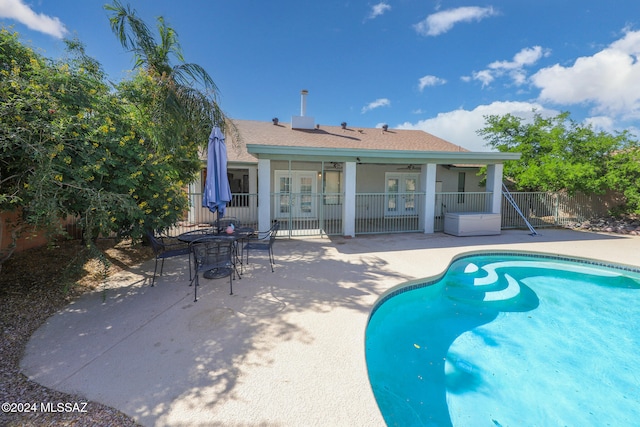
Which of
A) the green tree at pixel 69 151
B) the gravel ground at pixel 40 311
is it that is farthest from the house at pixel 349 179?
the gravel ground at pixel 40 311

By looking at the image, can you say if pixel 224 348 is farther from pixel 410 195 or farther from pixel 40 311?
pixel 410 195

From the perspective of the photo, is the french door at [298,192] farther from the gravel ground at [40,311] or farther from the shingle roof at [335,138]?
the gravel ground at [40,311]

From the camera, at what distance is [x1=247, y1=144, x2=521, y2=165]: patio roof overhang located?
27.1 feet

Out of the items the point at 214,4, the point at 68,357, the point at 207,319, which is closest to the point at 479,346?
the point at 207,319

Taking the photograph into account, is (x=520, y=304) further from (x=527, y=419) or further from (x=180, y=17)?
(x=180, y=17)

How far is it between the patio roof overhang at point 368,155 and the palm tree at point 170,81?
5.04ft

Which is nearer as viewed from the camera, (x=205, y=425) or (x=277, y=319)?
(x=205, y=425)

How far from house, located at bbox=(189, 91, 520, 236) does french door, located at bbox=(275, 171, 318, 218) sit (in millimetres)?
50

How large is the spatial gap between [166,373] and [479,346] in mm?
4192

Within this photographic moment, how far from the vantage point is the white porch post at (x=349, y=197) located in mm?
9227

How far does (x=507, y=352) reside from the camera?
3.79 meters

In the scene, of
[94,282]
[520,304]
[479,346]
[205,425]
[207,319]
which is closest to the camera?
[205,425]

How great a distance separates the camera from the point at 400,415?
2.53 meters

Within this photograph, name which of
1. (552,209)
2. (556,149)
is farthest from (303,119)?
(552,209)
